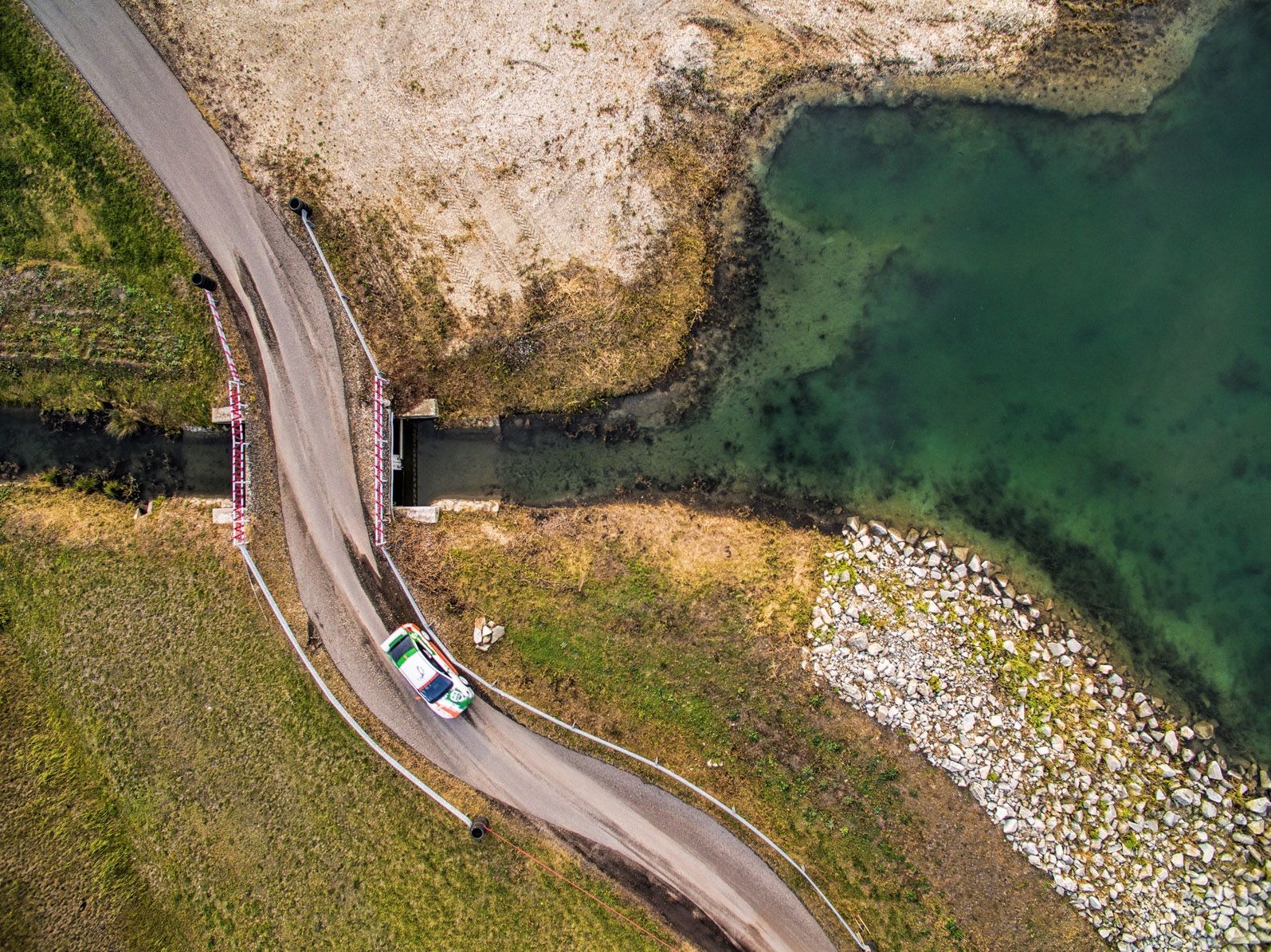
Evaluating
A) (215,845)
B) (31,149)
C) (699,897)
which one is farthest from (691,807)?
(31,149)

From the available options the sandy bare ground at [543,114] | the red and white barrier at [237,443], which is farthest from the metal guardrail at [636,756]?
the sandy bare ground at [543,114]

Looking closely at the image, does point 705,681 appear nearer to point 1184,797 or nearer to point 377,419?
point 377,419

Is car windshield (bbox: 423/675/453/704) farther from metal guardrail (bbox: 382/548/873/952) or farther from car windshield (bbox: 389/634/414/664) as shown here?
car windshield (bbox: 389/634/414/664)

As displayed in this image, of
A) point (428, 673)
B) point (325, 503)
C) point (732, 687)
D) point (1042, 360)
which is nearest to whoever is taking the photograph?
point (428, 673)

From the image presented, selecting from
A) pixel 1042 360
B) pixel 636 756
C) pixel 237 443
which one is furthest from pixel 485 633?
pixel 1042 360

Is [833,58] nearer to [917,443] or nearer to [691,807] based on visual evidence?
[917,443]

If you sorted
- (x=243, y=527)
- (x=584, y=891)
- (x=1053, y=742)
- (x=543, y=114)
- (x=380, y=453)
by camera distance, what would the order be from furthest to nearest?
(x=243, y=527) < (x=380, y=453) < (x=543, y=114) < (x=584, y=891) < (x=1053, y=742)
